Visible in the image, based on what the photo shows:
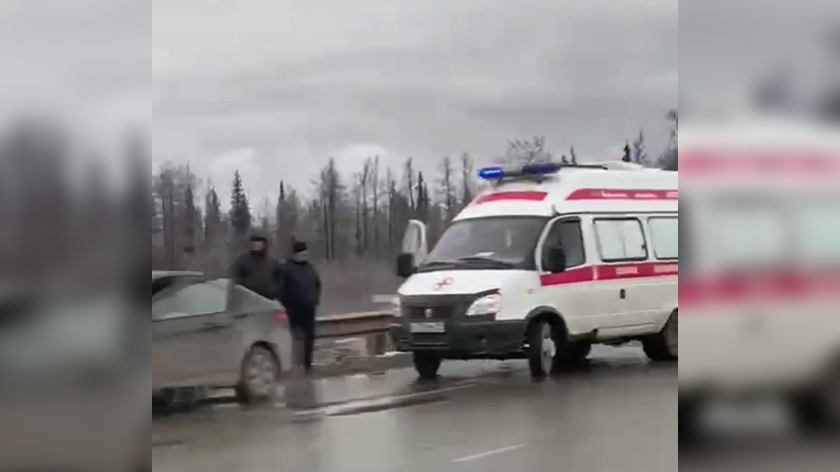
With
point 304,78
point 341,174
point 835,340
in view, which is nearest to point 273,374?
point 341,174

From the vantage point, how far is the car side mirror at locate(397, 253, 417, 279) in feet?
18.1

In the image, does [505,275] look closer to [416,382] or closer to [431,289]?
[431,289]

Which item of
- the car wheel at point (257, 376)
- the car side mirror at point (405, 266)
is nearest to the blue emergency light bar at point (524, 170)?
the car side mirror at point (405, 266)

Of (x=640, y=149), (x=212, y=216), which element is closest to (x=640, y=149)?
(x=640, y=149)

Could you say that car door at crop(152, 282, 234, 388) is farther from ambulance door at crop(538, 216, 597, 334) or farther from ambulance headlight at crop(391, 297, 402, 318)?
ambulance door at crop(538, 216, 597, 334)

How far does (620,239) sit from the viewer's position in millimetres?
6398

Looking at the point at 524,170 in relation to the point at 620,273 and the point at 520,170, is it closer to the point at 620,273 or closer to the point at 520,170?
the point at 520,170

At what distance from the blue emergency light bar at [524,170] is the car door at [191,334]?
151 cm

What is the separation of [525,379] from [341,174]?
1836mm

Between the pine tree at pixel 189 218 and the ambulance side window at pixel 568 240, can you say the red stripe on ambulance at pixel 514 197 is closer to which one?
the ambulance side window at pixel 568 240

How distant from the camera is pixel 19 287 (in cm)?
279

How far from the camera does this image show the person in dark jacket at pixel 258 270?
4.87m

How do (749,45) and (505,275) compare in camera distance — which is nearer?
(749,45)

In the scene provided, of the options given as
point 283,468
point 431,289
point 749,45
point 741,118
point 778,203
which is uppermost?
point 749,45
